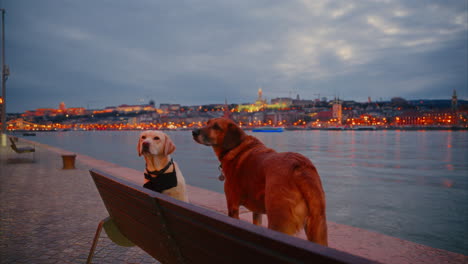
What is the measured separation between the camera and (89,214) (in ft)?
16.6

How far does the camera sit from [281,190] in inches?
76.7

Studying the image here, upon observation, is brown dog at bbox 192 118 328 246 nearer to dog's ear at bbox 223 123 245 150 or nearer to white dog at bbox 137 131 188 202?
dog's ear at bbox 223 123 245 150

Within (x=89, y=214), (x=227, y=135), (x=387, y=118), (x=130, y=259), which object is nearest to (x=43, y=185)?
(x=89, y=214)

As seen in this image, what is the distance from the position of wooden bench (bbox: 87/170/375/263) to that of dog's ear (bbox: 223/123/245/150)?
100 centimetres

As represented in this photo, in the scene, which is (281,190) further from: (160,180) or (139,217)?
(160,180)

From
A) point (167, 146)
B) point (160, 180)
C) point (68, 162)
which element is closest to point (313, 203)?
point (160, 180)

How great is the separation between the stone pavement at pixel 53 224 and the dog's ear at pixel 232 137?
5.23ft

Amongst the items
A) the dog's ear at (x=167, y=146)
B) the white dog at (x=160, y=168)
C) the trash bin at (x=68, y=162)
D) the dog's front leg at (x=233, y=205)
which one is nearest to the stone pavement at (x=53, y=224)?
the white dog at (x=160, y=168)

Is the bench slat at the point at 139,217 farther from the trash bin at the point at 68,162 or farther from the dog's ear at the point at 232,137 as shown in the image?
the trash bin at the point at 68,162

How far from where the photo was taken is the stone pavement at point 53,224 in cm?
344

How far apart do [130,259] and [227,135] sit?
1771mm

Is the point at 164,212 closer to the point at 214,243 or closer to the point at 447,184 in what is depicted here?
the point at 214,243

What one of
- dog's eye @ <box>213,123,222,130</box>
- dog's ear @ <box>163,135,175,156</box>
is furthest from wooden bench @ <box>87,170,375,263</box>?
dog's ear @ <box>163,135,175,156</box>

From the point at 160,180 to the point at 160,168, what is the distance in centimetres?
30
